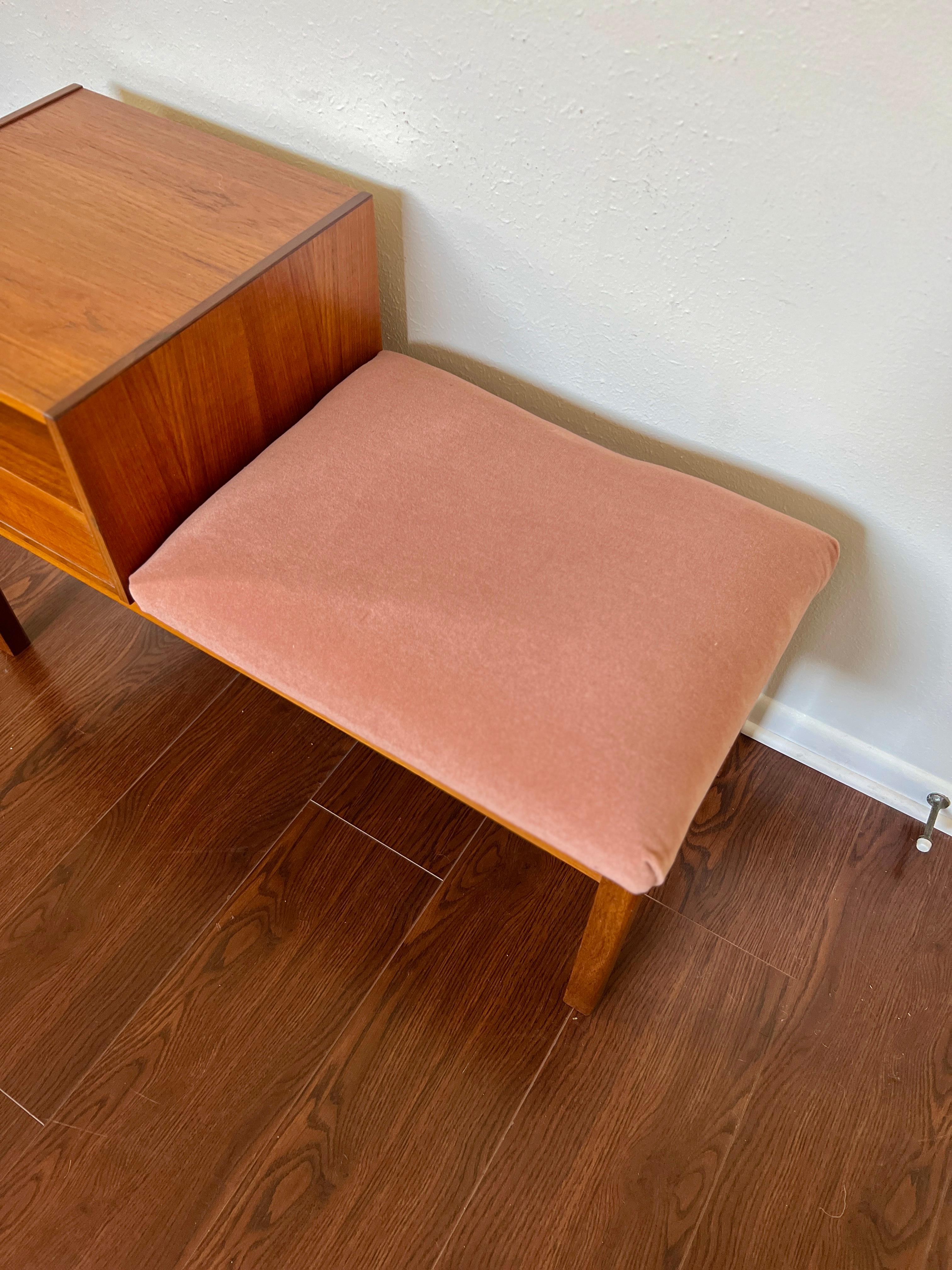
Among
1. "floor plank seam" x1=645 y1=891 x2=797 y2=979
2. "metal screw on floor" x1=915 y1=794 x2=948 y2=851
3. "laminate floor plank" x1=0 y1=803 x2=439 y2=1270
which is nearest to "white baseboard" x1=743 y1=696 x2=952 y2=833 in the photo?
"metal screw on floor" x1=915 y1=794 x2=948 y2=851

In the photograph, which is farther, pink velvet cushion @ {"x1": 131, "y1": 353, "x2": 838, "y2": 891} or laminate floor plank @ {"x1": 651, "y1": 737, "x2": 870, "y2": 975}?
laminate floor plank @ {"x1": 651, "y1": 737, "x2": 870, "y2": 975}

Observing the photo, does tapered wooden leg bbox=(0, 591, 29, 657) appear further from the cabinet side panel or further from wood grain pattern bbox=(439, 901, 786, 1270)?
wood grain pattern bbox=(439, 901, 786, 1270)

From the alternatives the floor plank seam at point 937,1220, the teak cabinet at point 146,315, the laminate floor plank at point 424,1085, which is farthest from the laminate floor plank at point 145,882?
the floor plank seam at point 937,1220

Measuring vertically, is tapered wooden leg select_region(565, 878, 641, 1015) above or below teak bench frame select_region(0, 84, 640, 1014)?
below

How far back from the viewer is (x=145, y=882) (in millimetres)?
1104

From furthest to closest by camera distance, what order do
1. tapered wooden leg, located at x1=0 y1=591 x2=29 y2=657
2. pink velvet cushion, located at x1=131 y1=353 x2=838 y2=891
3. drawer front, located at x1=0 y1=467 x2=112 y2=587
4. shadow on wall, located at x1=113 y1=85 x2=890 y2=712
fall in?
tapered wooden leg, located at x1=0 y1=591 x2=29 y2=657 → shadow on wall, located at x1=113 y1=85 x2=890 y2=712 → drawer front, located at x1=0 y1=467 x2=112 y2=587 → pink velvet cushion, located at x1=131 y1=353 x2=838 y2=891

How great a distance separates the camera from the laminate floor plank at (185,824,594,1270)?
900 mm

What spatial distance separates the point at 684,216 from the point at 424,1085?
93cm

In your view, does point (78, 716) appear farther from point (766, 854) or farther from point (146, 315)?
point (766, 854)

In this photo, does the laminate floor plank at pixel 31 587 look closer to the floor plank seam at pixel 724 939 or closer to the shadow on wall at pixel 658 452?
the shadow on wall at pixel 658 452

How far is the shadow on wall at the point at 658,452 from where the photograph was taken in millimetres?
1001

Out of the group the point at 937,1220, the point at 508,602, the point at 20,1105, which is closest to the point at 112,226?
the point at 508,602

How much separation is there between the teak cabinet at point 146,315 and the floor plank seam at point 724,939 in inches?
28.0

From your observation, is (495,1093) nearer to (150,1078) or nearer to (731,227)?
(150,1078)
